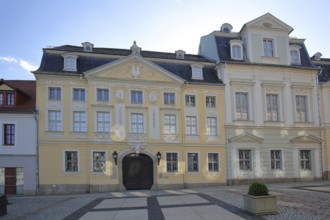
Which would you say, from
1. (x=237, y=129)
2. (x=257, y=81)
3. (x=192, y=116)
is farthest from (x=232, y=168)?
(x=257, y=81)

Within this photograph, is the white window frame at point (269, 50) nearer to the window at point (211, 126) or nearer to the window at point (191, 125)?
the window at point (211, 126)

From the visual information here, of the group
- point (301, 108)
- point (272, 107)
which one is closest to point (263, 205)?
point (272, 107)

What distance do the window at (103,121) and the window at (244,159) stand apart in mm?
11723

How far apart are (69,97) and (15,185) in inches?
304

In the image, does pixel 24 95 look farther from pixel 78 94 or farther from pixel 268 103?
pixel 268 103

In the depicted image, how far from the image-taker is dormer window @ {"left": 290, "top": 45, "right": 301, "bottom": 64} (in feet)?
109

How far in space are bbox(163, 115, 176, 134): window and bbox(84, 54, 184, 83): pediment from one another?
10.0 feet

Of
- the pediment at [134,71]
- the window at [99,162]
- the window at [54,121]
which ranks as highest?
the pediment at [134,71]

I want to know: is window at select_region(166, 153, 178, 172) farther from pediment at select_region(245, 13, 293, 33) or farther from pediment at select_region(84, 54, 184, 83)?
pediment at select_region(245, 13, 293, 33)

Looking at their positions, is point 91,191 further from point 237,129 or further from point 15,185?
point 237,129

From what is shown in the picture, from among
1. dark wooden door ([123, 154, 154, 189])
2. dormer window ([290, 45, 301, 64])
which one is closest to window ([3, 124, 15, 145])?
dark wooden door ([123, 154, 154, 189])

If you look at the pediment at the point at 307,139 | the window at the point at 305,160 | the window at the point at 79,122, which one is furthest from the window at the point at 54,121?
the window at the point at 305,160

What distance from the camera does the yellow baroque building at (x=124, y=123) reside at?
26.5 meters

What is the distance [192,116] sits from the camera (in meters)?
29.6
